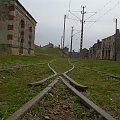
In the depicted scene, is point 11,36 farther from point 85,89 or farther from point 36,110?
point 36,110

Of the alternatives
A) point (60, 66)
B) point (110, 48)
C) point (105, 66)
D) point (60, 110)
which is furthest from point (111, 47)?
point (60, 110)

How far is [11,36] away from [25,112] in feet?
92.3

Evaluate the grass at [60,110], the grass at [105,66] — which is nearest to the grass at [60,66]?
the grass at [105,66]

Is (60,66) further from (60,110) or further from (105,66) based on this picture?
(60,110)

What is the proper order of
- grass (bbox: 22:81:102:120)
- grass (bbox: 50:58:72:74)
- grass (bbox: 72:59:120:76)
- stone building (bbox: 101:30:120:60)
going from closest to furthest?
grass (bbox: 22:81:102:120), grass (bbox: 50:58:72:74), grass (bbox: 72:59:120:76), stone building (bbox: 101:30:120:60)

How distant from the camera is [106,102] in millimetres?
6105

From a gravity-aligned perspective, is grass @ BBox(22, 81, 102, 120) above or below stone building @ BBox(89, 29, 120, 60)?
below

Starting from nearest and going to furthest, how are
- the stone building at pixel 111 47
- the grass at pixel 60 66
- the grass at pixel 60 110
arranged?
the grass at pixel 60 110 < the grass at pixel 60 66 < the stone building at pixel 111 47

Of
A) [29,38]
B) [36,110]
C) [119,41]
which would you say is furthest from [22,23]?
[36,110]

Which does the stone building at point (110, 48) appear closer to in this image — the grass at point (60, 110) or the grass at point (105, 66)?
the grass at point (105, 66)

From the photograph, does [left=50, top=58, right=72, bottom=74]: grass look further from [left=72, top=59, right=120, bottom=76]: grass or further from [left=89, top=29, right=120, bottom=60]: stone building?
[left=89, top=29, right=120, bottom=60]: stone building

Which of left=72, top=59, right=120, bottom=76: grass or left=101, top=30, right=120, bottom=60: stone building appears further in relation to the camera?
left=101, top=30, right=120, bottom=60: stone building

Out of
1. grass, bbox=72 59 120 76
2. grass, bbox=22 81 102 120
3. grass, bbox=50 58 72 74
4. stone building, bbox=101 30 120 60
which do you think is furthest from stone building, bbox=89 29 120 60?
grass, bbox=22 81 102 120

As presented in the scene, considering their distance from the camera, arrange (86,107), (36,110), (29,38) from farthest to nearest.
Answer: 1. (29,38)
2. (86,107)
3. (36,110)
